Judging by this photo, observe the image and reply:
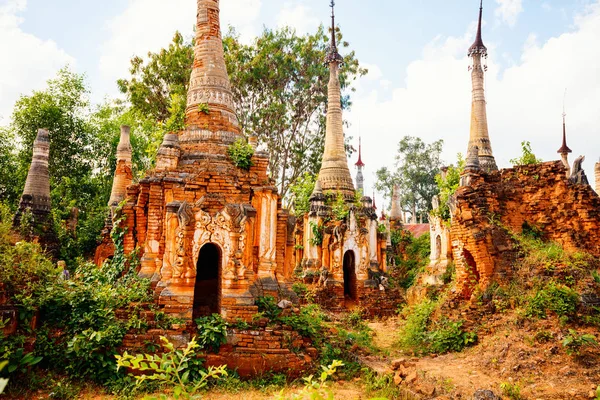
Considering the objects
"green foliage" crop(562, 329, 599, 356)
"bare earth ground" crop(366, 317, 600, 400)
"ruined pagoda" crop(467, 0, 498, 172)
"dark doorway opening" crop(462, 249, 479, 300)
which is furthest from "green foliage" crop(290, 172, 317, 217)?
"green foliage" crop(562, 329, 599, 356)

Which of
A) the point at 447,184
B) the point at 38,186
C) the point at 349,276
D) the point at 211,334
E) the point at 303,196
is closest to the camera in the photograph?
the point at 211,334

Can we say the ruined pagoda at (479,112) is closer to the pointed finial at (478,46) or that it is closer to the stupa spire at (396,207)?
the pointed finial at (478,46)

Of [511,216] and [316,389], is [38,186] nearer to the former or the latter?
[511,216]

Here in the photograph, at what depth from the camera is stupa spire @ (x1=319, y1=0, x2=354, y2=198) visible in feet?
57.0

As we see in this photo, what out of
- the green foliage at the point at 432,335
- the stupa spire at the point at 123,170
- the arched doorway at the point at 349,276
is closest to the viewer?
the green foliage at the point at 432,335

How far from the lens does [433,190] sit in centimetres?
3828

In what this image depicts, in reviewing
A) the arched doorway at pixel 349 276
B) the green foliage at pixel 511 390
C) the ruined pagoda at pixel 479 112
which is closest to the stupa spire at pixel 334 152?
the arched doorway at pixel 349 276

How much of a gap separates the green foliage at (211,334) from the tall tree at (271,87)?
55.1 ft

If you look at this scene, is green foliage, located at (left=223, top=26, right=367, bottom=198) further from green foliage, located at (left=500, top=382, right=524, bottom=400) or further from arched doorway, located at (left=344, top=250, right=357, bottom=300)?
green foliage, located at (left=500, top=382, right=524, bottom=400)

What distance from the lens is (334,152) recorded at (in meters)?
18.0

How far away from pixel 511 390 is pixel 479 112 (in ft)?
40.0

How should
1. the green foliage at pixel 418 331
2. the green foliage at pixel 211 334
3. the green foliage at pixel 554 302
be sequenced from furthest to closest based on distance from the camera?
the green foliage at pixel 418 331 → the green foliage at pixel 554 302 → the green foliage at pixel 211 334

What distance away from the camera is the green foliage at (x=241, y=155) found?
8.63 m

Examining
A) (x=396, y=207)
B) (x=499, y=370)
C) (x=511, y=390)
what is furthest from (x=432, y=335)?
(x=396, y=207)
